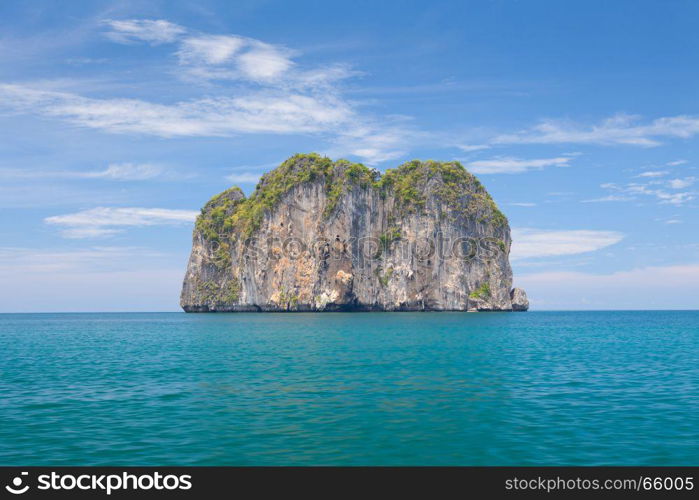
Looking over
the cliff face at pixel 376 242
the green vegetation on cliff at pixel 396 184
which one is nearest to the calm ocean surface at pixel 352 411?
the cliff face at pixel 376 242

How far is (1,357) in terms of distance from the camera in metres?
43.7


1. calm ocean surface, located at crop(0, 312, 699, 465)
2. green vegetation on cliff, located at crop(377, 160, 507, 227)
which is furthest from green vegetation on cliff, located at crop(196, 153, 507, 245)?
calm ocean surface, located at crop(0, 312, 699, 465)

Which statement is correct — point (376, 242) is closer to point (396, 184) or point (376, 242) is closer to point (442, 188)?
point (396, 184)

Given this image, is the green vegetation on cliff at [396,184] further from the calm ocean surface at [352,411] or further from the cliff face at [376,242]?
the calm ocean surface at [352,411]

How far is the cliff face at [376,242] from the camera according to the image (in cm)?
15400

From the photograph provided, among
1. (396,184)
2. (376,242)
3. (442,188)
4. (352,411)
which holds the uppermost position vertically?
(396,184)

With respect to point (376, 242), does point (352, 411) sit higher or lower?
lower

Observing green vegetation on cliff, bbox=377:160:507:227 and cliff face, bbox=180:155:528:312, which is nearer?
cliff face, bbox=180:155:528:312

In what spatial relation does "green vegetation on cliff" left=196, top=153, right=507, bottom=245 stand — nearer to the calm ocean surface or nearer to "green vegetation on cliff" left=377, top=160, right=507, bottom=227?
"green vegetation on cliff" left=377, top=160, right=507, bottom=227

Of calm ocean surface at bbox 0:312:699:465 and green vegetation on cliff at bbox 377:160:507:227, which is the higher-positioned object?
green vegetation on cliff at bbox 377:160:507:227

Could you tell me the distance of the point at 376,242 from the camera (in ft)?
518

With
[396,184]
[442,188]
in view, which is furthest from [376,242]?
[442,188]

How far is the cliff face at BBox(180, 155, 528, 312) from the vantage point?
15400cm

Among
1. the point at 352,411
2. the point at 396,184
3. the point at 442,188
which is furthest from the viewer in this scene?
the point at 396,184
